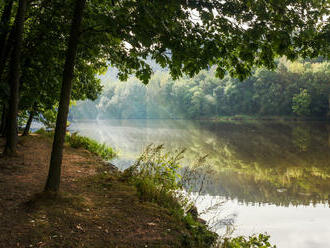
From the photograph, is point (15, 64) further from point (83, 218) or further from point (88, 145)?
point (88, 145)

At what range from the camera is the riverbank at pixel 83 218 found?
3870 millimetres

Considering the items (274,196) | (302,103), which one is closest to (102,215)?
(274,196)

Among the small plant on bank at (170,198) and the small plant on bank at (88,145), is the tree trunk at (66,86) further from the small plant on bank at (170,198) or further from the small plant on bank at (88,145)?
the small plant on bank at (88,145)

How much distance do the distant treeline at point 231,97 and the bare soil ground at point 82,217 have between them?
6448 centimetres

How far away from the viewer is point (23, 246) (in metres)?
3.56

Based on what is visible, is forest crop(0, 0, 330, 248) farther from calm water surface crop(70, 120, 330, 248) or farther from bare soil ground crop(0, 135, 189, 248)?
calm water surface crop(70, 120, 330, 248)

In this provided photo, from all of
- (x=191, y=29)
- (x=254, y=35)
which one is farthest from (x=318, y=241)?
(x=191, y=29)

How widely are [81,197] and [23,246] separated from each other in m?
1.80

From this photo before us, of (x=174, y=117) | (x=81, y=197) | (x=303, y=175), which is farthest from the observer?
(x=174, y=117)

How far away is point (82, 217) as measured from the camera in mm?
4520

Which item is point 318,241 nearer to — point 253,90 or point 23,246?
point 23,246

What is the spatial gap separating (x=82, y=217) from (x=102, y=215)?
1.17 ft

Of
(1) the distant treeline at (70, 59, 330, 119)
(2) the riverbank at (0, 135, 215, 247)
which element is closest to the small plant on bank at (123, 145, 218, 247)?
(2) the riverbank at (0, 135, 215, 247)

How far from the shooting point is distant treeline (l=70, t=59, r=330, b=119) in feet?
208
